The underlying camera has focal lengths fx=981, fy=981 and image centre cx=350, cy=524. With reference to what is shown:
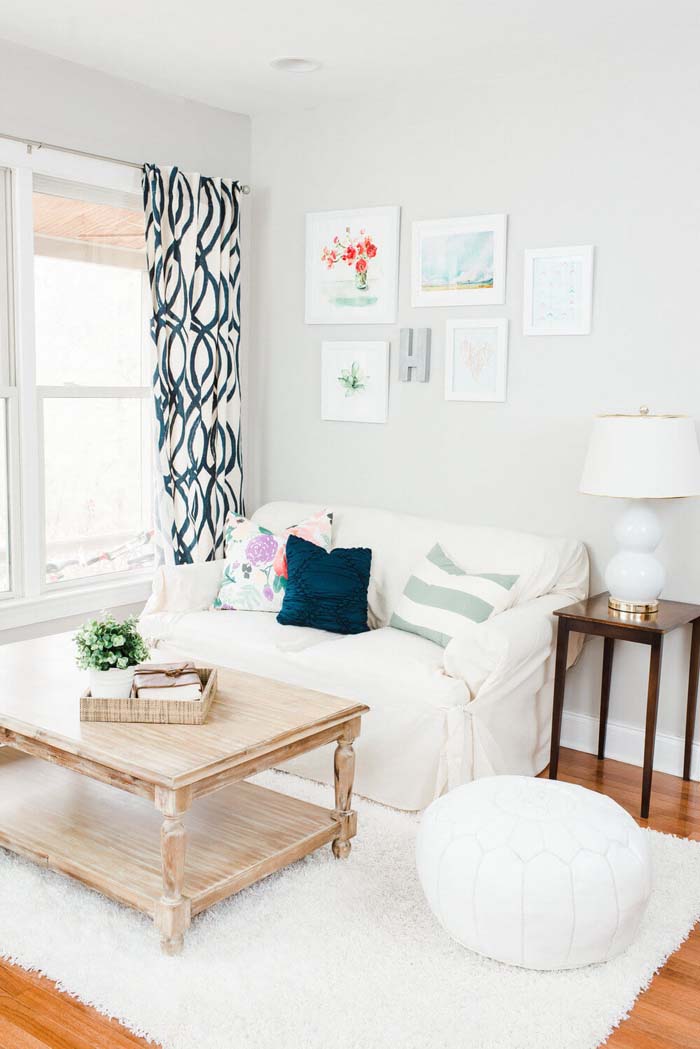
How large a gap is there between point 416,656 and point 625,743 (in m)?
1.01


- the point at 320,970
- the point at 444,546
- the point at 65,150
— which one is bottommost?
the point at 320,970

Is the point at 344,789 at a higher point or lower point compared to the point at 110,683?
lower

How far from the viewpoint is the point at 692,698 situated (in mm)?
3494

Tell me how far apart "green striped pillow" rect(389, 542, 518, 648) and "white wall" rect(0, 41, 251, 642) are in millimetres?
1436

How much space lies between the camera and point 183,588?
4.03 meters

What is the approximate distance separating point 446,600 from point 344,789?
3.07ft

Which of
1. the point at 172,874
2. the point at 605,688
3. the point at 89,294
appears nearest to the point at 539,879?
the point at 172,874

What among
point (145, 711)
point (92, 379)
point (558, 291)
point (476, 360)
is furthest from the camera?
point (92, 379)

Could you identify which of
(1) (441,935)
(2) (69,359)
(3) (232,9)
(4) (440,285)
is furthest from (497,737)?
(3) (232,9)

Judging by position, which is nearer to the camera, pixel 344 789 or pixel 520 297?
pixel 344 789

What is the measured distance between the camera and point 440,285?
4047mm

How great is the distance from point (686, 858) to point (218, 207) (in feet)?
10.6

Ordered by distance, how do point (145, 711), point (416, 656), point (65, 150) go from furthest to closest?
point (65, 150) < point (416, 656) < point (145, 711)

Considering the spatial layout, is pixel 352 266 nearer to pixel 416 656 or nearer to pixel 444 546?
pixel 444 546
